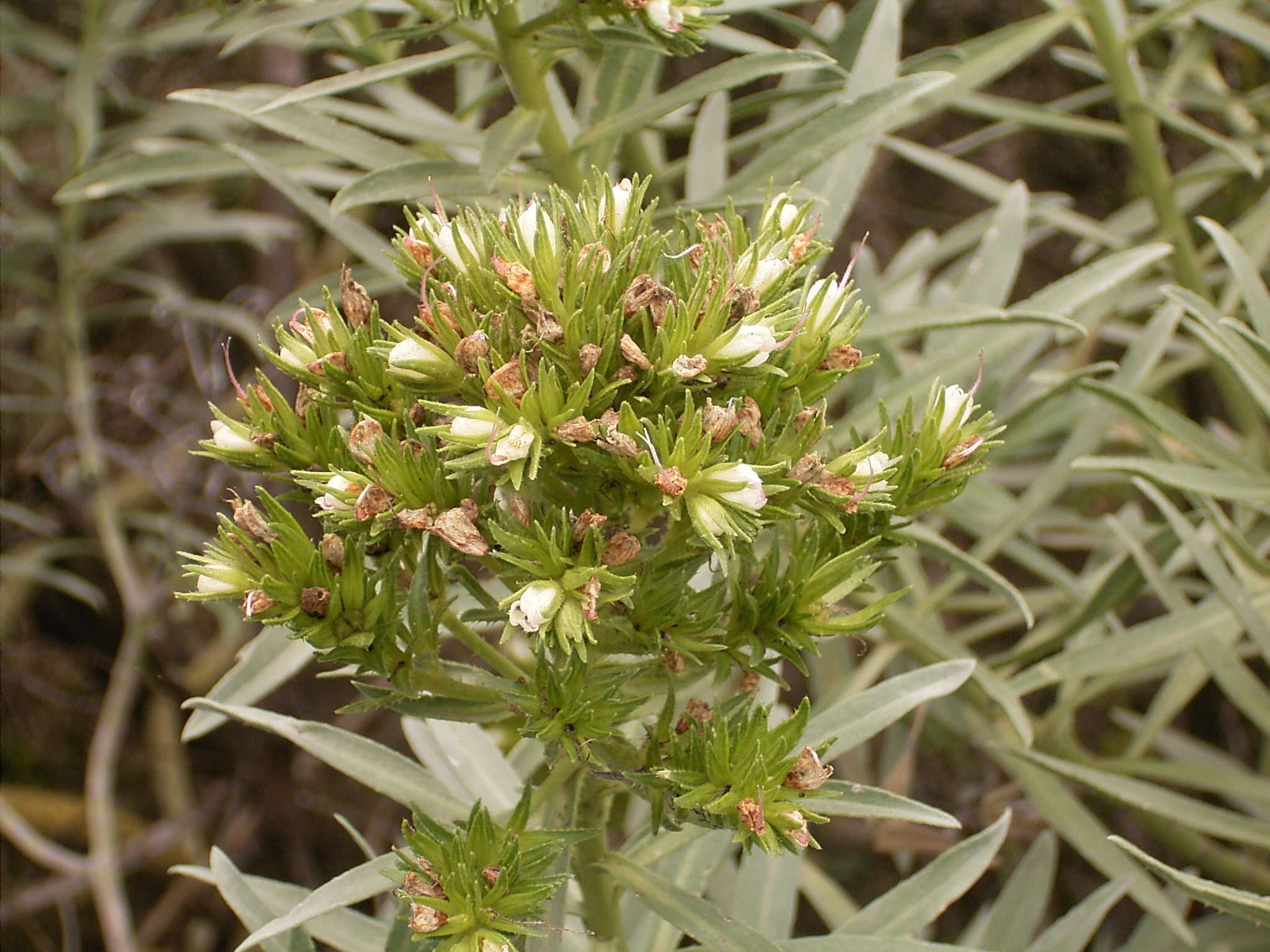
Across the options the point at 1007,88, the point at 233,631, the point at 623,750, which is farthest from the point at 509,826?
the point at 1007,88

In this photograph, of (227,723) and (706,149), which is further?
(227,723)

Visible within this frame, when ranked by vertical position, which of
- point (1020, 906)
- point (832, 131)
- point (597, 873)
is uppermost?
point (832, 131)

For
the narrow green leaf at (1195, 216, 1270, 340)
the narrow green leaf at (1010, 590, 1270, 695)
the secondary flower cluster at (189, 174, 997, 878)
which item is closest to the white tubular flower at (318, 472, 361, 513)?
the secondary flower cluster at (189, 174, 997, 878)

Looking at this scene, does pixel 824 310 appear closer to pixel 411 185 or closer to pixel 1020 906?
pixel 411 185

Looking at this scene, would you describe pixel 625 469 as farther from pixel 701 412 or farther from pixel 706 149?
pixel 706 149

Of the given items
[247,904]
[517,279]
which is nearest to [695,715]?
[517,279]

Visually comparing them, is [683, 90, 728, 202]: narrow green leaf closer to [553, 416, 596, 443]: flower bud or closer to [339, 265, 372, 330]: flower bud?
[339, 265, 372, 330]: flower bud
